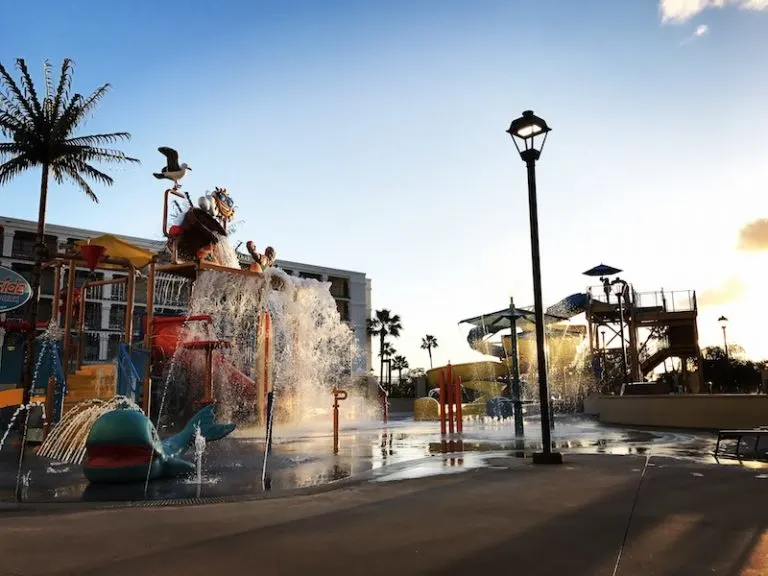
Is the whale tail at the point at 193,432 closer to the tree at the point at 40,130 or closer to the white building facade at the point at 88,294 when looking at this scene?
the tree at the point at 40,130

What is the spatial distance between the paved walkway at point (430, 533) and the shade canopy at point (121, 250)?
11.4 metres

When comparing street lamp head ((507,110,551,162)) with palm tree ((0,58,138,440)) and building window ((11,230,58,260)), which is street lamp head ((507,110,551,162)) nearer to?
palm tree ((0,58,138,440))

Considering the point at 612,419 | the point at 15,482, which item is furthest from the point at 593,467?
the point at 612,419

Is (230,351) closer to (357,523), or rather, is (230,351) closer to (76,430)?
(76,430)

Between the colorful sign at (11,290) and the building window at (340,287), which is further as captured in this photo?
the building window at (340,287)

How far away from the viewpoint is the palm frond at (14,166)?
79.0ft

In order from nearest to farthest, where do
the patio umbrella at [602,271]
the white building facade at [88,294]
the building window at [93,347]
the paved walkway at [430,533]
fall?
the paved walkway at [430,533] < the patio umbrella at [602,271] < the white building facade at [88,294] < the building window at [93,347]

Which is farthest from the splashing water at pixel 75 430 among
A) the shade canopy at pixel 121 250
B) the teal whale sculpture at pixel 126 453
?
the shade canopy at pixel 121 250

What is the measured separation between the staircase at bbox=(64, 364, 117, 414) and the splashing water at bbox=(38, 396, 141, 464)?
1.24 metres

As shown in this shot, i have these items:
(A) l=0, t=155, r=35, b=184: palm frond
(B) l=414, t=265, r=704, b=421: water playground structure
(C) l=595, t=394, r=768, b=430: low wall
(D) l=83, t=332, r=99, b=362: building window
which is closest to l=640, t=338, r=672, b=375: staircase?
(B) l=414, t=265, r=704, b=421: water playground structure

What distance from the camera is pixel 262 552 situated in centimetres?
425

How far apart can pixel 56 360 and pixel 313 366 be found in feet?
28.6

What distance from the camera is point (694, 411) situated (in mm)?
17141

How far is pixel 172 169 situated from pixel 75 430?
29.8 feet
